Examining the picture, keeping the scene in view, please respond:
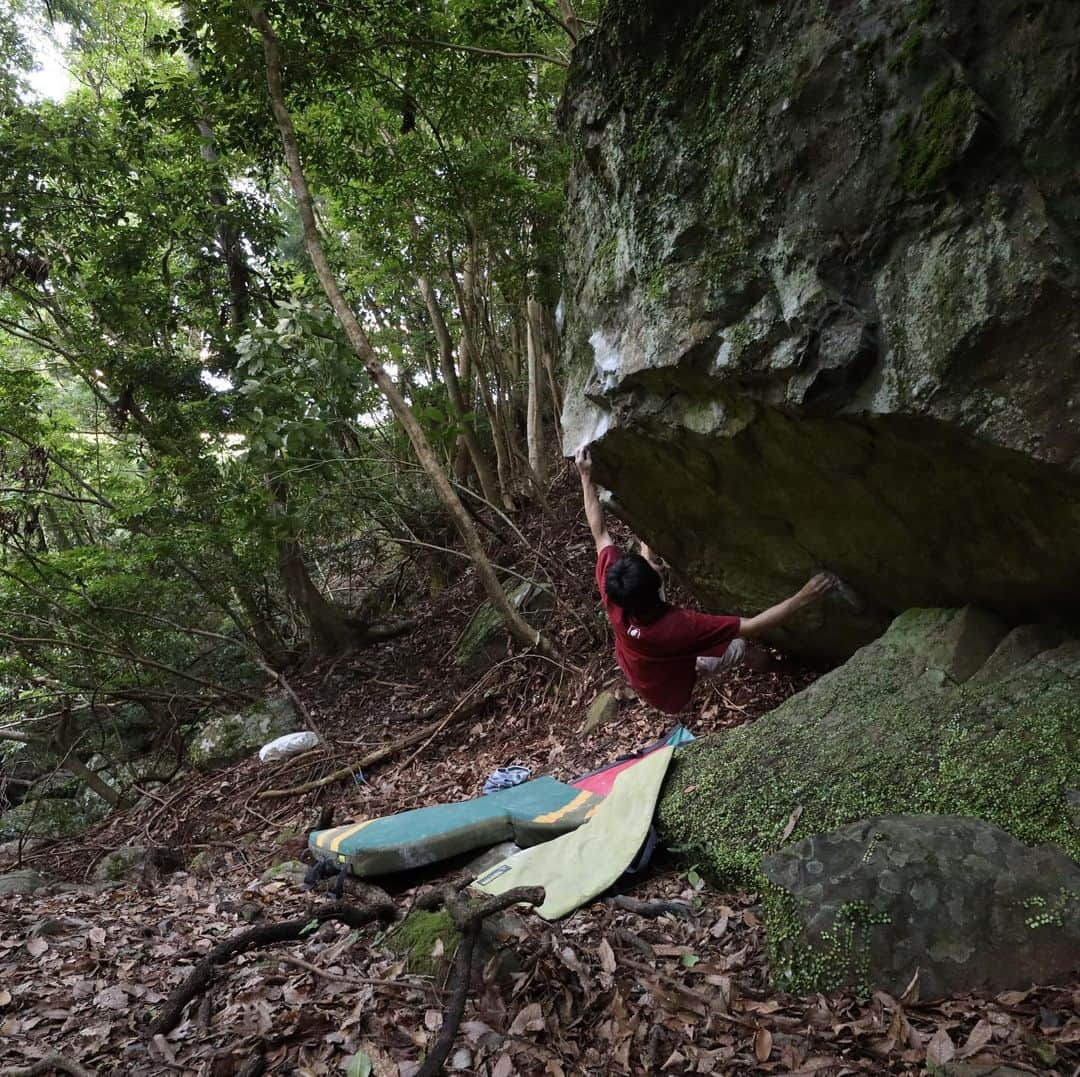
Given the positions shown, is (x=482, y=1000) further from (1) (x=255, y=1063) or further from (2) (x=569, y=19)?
(2) (x=569, y=19)

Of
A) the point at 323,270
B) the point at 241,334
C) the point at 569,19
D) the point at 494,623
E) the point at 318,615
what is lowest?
the point at 494,623

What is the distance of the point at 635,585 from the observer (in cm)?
332

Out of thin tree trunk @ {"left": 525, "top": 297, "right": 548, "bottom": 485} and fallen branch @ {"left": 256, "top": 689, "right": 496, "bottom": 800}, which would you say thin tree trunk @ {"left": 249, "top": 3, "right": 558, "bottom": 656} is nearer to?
fallen branch @ {"left": 256, "top": 689, "right": 496, "bottom": 800}

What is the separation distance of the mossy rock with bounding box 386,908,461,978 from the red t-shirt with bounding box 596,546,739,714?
158 cm

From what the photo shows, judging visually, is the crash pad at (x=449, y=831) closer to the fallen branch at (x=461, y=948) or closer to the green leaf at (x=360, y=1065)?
the fallen branch at (x=461, y=948)

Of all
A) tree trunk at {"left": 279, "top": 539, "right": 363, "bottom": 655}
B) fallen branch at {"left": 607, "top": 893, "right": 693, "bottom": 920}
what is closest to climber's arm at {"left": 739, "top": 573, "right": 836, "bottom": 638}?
fallen branch at {"left": 607, "top": 893, "right": 693, "bottom": 920}

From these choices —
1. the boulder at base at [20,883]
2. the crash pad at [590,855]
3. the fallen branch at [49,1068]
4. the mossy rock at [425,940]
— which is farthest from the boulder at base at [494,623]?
the fallen branch at [49,1068]

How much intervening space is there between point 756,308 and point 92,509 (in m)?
12.8

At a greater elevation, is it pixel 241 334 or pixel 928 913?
pixel 241 334

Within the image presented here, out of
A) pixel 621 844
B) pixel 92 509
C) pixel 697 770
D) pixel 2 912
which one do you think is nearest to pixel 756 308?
pixel 697 770

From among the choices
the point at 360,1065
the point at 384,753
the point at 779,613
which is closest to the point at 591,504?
the point at 779,613

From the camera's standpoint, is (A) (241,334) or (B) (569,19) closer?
(B) (569,19)

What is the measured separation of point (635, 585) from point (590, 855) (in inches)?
48.4

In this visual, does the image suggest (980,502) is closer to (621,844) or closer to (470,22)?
(621,844)
